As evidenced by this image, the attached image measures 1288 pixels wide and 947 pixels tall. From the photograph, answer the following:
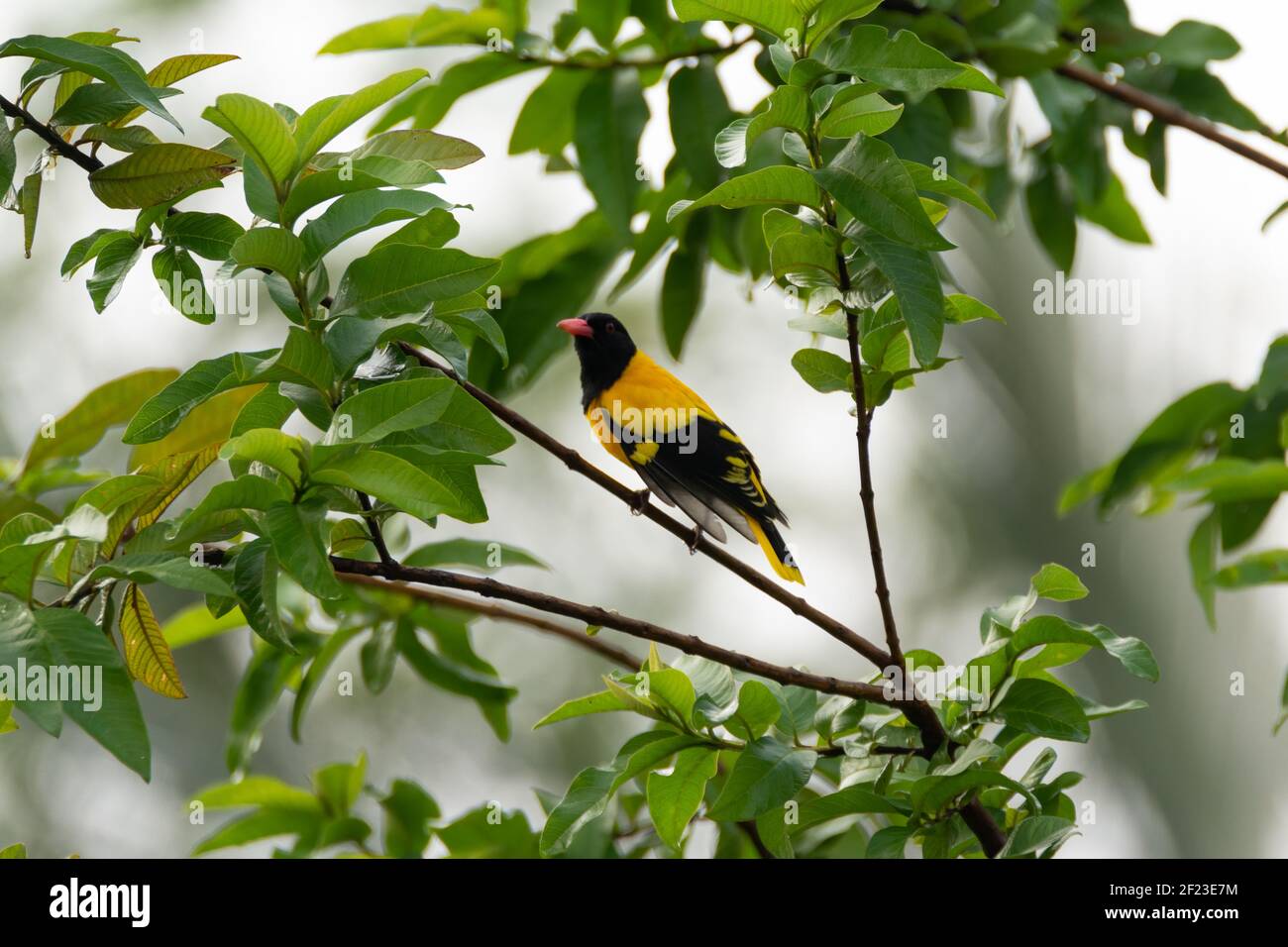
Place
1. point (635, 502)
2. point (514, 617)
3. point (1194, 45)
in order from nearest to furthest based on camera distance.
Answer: point (635, 502) → point (514, 617) → point (1194, 45)

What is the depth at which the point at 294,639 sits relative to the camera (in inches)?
103

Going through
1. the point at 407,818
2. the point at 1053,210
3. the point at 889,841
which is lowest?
the point at 407,818

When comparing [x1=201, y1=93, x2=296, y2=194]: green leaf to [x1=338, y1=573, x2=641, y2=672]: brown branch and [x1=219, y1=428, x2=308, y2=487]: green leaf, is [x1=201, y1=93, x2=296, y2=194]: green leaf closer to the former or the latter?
[x1=219, y1=428, x2=308, y2=487]: green leaf

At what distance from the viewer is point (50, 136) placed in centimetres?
159

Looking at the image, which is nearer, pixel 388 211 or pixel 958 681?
pixel 388 211

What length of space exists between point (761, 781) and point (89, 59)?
123 cm

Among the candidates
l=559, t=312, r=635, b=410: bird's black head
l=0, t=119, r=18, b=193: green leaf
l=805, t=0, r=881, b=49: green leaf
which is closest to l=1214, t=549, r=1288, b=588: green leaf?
l=805, t=0, r=881, b=49: green leaf

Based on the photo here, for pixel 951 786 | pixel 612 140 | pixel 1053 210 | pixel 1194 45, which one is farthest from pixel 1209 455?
pixel 951 786

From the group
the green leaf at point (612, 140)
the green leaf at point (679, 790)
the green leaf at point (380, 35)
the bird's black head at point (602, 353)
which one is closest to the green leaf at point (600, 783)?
the green leaf at point (679, 790)

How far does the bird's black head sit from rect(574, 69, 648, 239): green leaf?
1434mm

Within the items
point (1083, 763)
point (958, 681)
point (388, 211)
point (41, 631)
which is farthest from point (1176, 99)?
point (1083, 763)

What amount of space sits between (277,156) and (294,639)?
1339 millimetres

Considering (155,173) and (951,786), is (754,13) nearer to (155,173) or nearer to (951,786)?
(155,173)
